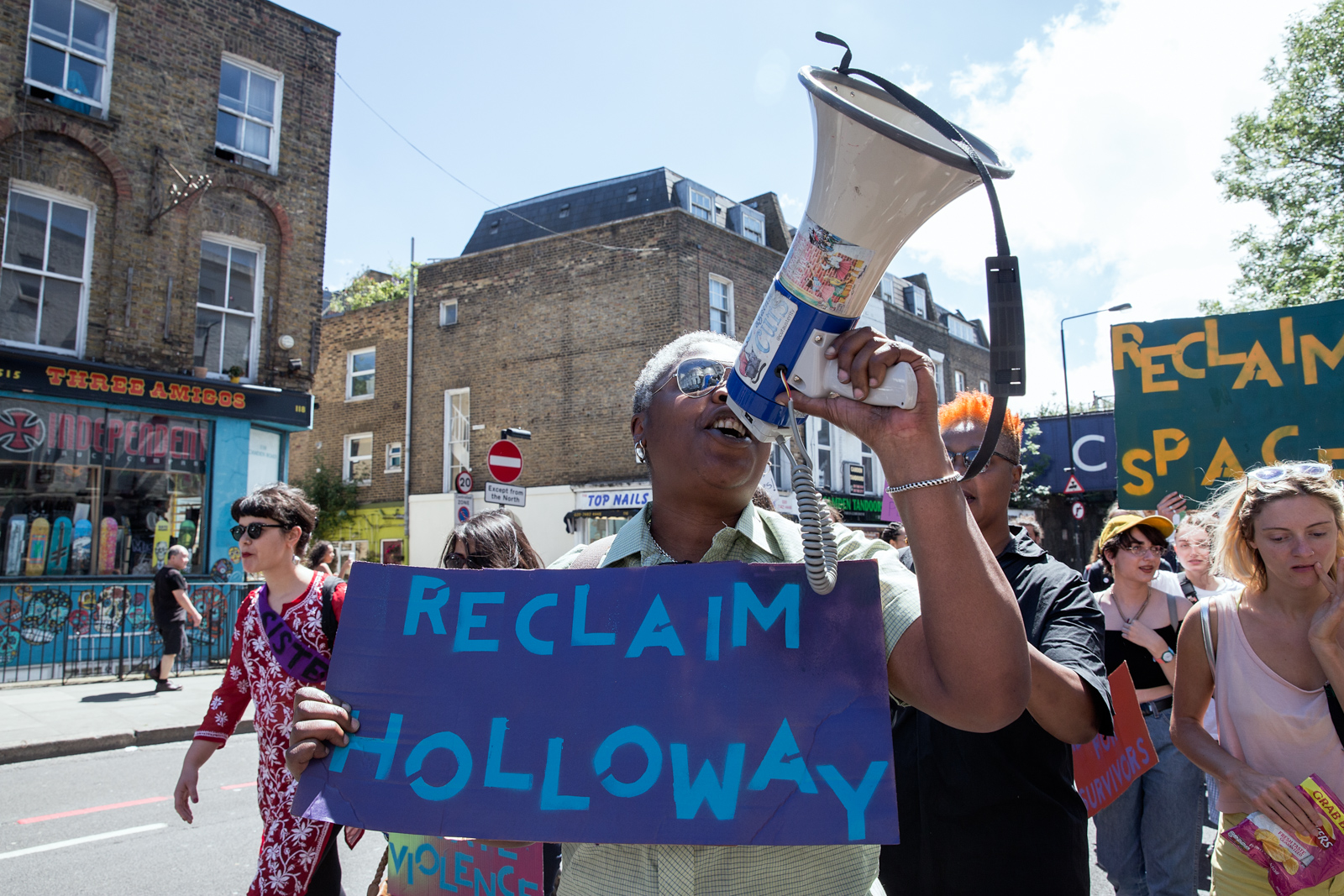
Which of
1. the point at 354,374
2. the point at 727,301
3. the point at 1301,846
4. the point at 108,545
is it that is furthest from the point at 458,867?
the point at 354,374

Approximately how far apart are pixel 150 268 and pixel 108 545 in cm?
414

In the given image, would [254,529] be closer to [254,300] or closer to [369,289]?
[254,300]

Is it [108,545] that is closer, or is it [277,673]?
[277,673]

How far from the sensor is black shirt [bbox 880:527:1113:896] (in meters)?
2.15

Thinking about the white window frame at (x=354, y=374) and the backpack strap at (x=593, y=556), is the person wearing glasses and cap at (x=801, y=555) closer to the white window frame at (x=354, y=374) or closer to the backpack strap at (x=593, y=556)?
the backpack strap at (x=593, y=556)

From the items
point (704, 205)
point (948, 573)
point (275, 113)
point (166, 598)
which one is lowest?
point (166, 598)

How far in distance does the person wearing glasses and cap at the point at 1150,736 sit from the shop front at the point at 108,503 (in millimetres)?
12072

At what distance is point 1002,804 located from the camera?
2193 mm

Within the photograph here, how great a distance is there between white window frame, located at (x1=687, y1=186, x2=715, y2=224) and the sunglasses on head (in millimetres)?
22249

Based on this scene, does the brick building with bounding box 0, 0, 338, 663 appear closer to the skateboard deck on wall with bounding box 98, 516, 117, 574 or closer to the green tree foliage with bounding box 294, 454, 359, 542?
the skateboard deck on wall with bounding box 98, 516, 117, 574

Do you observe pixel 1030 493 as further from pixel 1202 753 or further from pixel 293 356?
pixel 1202 753

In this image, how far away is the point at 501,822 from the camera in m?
1.59

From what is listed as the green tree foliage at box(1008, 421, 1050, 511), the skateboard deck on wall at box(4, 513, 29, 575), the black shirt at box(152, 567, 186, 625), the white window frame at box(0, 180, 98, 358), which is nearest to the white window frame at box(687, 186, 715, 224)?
the green tree foliage at box(1008, 421, 1050, 511)

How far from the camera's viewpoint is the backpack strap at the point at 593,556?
2.01 m
